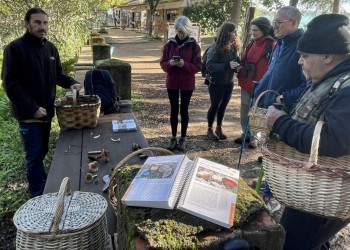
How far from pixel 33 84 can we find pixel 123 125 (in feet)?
3.25

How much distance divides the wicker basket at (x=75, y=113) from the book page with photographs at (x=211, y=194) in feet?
6.68

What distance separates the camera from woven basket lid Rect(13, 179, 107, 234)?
1622 millimetres

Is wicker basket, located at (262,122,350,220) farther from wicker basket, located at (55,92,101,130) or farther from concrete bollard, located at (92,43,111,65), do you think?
concrete bollard, located at (92,43,111,65)

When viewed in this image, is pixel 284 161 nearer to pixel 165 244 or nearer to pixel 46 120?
pixel 165 244

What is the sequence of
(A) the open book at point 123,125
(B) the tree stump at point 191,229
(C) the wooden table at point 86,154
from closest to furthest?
(B) the tree stump at point 191,229
(C) the wooden table at point 86,154
(A) the open book at point 123,125

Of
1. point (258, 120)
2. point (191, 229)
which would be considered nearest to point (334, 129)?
point (191, 229)

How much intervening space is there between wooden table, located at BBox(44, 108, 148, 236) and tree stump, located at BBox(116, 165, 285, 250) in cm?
67

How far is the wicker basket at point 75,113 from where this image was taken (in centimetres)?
346

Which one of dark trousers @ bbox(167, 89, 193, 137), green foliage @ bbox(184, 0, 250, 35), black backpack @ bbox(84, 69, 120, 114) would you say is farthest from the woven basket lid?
green foliage @ bbox(184, 0, 250, 35)

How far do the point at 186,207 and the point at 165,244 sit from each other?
0.64ft

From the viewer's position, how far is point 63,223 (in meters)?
1.65

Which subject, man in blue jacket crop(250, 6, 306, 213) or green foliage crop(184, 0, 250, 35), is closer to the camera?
man in blue jacket crop(250, 6, 306, 213)

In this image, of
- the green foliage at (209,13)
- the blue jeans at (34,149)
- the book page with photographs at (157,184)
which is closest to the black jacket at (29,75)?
the blue jeans at (34,149)

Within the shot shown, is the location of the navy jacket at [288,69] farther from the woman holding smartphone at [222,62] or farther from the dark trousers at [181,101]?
the dark trousers at [181,101]
